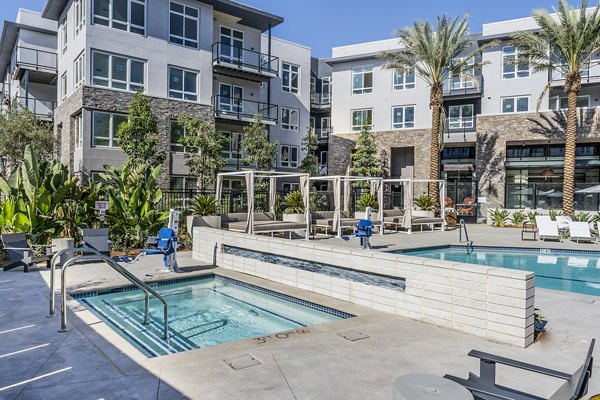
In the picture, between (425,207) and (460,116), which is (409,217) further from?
(460,116)

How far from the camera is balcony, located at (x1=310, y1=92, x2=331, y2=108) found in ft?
121

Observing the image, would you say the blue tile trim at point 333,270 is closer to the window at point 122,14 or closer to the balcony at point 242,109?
the window at point 122,14

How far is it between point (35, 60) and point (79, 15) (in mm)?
6709

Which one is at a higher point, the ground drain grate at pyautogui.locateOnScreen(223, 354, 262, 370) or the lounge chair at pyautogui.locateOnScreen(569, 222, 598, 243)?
the lounge chair at pyautogui.locateOnScreen(569, 222, 598, 243)

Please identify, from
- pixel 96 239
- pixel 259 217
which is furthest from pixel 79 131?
pixel 96 239

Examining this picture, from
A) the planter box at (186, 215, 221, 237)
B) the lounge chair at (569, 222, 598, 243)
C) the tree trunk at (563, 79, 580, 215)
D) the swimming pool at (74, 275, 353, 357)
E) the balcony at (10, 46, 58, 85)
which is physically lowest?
the swimming pool at (74, 275, 353, 357)

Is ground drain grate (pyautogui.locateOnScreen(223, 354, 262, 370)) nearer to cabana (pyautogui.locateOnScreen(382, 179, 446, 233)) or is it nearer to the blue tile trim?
the blue tile trim

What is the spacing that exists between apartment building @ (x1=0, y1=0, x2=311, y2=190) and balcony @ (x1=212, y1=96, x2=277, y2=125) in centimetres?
7

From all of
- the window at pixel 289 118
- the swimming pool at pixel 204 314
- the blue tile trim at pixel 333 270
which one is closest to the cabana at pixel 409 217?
the blue tile trim at pixel 333 270

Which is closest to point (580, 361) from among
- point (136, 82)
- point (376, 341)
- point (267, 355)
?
point (376, 341)

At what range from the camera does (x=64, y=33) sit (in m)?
23.8

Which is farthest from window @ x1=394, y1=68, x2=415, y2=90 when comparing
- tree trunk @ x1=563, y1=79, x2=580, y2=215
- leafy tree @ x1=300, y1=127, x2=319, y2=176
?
tree trunk @ x1=563, y1=79, x2=580, y2=215

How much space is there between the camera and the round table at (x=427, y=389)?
267 cm

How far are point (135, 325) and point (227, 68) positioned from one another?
21.3m
